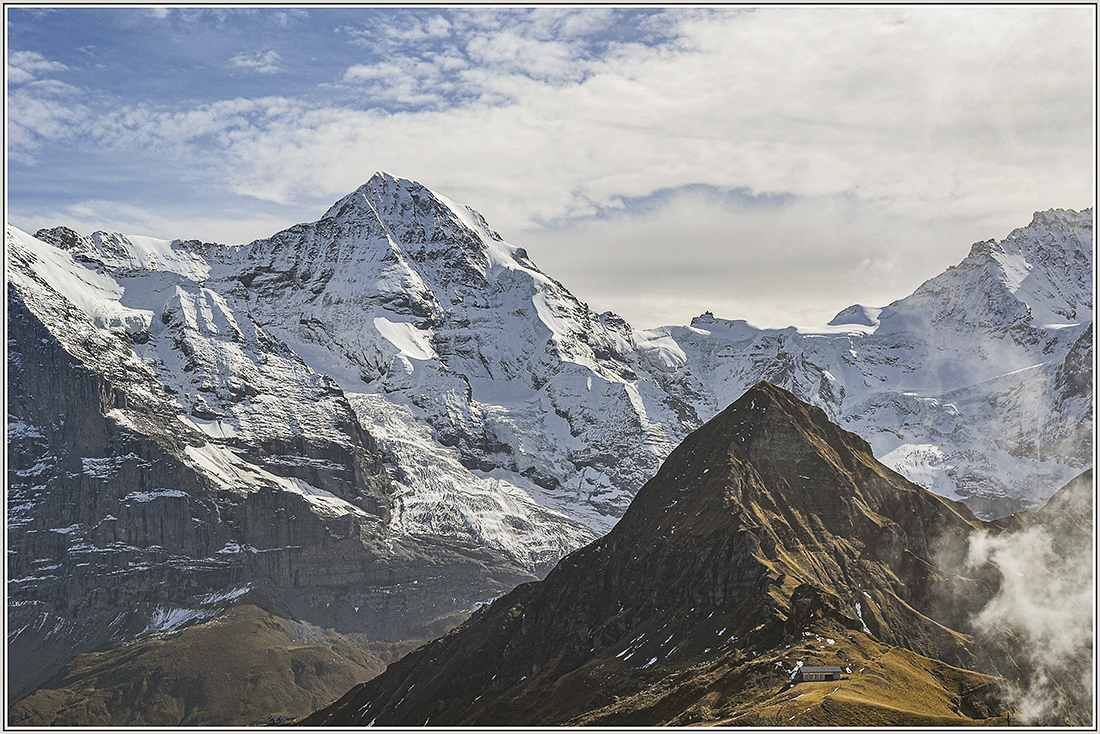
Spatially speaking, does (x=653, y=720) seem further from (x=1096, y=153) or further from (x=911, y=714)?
(x=1096, y=153)

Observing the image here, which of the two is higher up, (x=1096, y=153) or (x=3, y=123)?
(x=3, y=123)

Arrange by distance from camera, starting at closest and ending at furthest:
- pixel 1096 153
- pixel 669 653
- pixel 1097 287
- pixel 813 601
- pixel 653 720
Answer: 1. pixel 1096 153
2. pixel 1097 287
3. pixel 653 720
4. pixel 813 601
5. pixel 669 653

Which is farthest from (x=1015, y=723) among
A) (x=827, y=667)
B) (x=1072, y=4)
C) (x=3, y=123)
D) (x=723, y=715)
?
(x=3, y=123)

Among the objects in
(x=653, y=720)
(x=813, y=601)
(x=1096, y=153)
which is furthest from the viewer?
(x=813, y=601)

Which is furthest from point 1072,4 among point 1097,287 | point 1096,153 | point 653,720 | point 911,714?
point 653,720

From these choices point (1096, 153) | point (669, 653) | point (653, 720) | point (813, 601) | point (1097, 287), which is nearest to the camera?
point (1096, 153)

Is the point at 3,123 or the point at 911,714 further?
the point at 3,123

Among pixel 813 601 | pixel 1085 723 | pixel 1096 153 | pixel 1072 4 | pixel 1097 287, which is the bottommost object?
pixel 1085 723

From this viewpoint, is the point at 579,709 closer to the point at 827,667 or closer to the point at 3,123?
the point at 827,667

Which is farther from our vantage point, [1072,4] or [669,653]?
[669,653]
